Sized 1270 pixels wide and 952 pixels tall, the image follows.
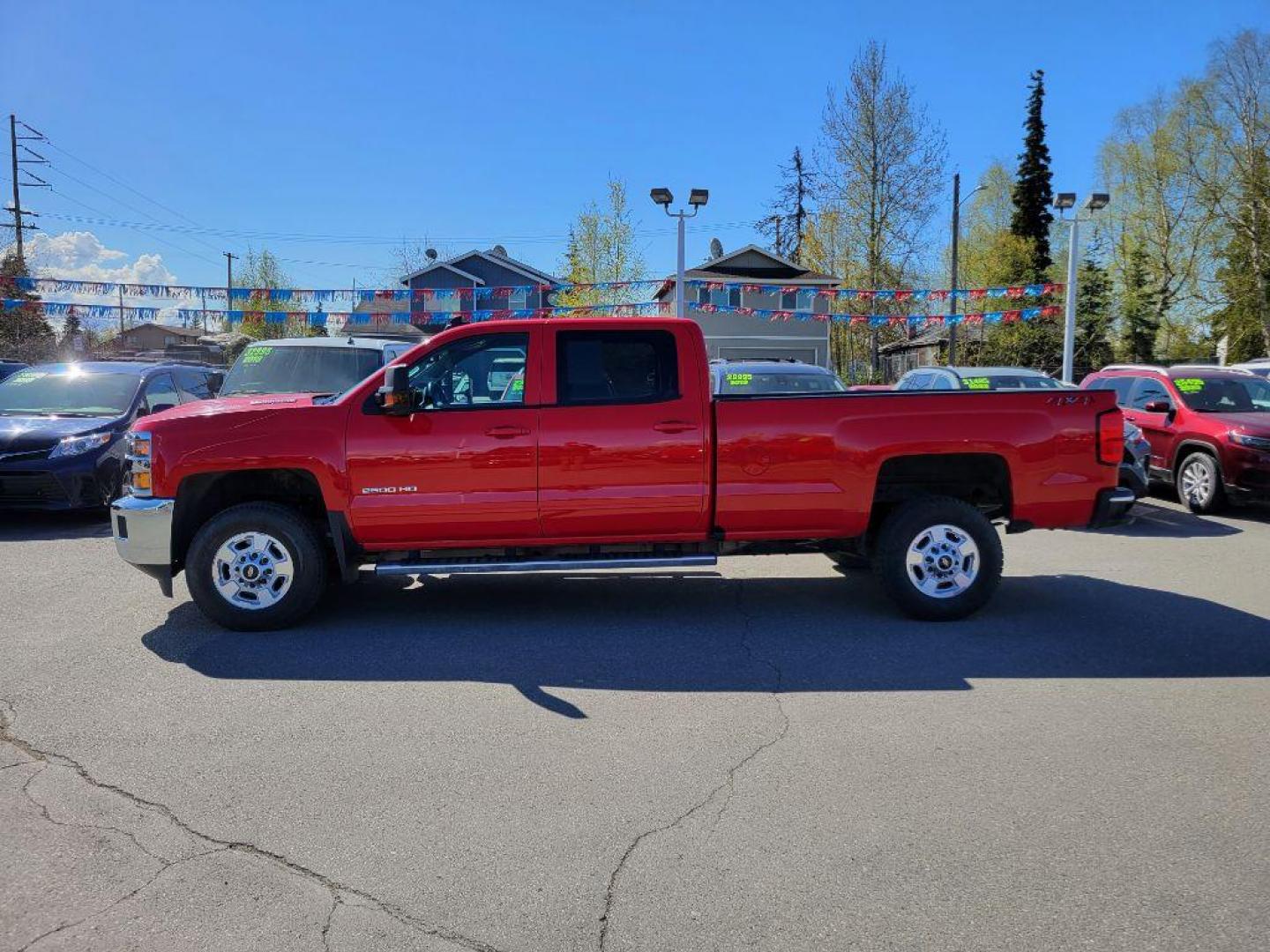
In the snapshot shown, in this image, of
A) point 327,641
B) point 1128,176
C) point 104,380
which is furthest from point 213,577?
point 1128,176

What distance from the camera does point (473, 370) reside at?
604cm

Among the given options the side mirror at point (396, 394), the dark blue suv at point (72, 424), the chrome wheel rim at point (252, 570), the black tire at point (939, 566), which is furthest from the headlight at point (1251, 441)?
the dark blue suv at point (72, 424)

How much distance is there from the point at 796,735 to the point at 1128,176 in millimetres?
47285

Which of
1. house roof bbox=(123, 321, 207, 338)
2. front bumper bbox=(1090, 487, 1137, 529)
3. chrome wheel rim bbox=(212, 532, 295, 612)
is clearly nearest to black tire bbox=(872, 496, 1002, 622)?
front bumper bbox=(1090, 487, 1137, 529)

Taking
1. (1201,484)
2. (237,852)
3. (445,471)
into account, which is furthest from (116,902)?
(1201,484)

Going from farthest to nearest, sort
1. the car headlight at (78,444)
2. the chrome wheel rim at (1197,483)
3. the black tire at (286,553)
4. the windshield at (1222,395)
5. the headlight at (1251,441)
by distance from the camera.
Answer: the windshield at (1222,395), the chrome wheel rim at (1197,483), the headlight at (1251,441), the car headlight at (78,444), the black tire at (286,553)

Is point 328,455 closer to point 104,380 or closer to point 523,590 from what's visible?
point 523,590

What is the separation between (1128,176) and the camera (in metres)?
42.9

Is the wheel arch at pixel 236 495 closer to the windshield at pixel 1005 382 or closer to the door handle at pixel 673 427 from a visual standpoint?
the door handle at pixel 673 427

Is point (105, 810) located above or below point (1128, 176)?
below

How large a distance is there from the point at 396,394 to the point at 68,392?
23.8 feet

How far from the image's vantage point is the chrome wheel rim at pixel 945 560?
6.01 metres

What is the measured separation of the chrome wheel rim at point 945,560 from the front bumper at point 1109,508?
2.95 feet

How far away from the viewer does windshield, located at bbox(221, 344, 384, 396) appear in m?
9.43
